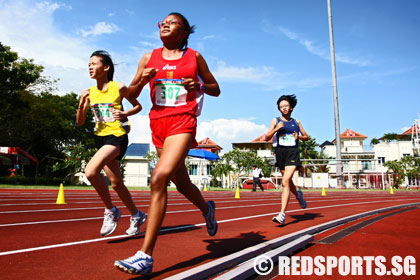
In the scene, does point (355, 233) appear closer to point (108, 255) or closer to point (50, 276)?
point (108, 255)

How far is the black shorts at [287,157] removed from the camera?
6.00 m

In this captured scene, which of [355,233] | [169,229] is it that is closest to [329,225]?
[355,233]

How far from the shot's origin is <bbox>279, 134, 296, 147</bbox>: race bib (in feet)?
19.9

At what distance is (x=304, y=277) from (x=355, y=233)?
2.46 metres

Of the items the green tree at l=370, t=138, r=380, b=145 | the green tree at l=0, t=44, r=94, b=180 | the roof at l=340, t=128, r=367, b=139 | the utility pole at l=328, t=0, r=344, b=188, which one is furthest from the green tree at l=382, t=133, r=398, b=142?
the green tree at l=0, t=44, r=94, b=180

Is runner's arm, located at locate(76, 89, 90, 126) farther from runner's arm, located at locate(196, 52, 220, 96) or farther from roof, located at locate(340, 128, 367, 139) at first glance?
roof, located at locate(340, 128, 367, 139)

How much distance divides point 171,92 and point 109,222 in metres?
1.97

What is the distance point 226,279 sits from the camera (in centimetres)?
224

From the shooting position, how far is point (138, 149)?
5753 cm

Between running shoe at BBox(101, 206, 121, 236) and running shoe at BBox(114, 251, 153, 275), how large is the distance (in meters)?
1.75

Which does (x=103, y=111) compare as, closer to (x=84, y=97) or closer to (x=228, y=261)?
(x=84, y=97)

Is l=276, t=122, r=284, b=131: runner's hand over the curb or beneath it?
over

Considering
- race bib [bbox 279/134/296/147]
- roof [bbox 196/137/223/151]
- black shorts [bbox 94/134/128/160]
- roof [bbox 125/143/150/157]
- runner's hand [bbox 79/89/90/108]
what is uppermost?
roof [bbox 196/137/223/151]

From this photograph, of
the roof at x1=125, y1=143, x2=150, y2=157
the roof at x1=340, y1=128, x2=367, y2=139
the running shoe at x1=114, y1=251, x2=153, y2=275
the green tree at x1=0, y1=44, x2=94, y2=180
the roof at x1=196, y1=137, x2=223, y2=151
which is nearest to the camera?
the running shoe at x1=114, y1=251, x2=153, y2=275
